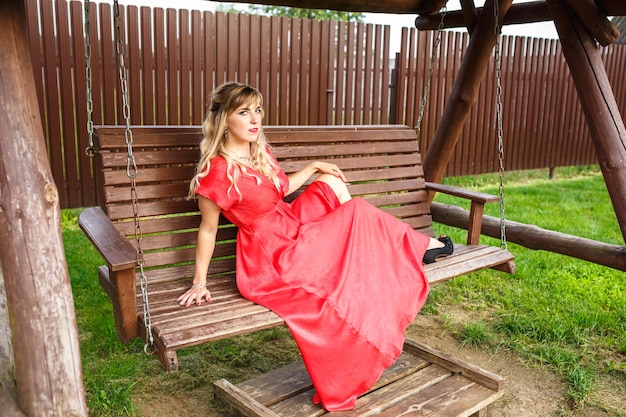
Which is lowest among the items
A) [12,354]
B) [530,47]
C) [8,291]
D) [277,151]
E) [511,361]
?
[511,361]

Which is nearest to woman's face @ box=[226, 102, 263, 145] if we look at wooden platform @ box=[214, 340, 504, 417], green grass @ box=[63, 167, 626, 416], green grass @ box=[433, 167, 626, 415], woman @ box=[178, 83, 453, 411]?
woman @ box=[178, 83, 453, 411]

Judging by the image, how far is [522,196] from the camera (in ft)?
25.4

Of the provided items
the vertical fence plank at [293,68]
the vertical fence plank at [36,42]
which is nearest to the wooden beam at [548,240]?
the vertical fence plank at [293,68]

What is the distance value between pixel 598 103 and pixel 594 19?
0.49m

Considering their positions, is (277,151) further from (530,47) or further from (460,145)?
(530,47)

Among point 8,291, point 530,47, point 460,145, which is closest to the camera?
point 8,291

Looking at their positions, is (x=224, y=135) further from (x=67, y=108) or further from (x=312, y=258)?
(x=67, y=108)

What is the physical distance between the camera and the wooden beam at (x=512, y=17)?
13.8ft

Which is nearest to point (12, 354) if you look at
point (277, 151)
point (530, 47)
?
point (277, 151)

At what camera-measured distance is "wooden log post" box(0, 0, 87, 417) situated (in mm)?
2104

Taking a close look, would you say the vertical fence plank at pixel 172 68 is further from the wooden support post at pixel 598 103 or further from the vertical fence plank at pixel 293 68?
the wooden support post at pixel 598 103

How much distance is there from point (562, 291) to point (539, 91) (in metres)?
5.73

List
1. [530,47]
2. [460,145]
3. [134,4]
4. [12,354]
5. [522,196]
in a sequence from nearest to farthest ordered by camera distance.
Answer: [12,354] < [134,4] < [522,196] < [460,145] < [530,47]

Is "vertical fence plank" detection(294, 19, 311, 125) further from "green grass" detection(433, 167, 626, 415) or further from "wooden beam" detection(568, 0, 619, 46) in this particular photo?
"wooden beam" detection(568, 0, 619, 46)
